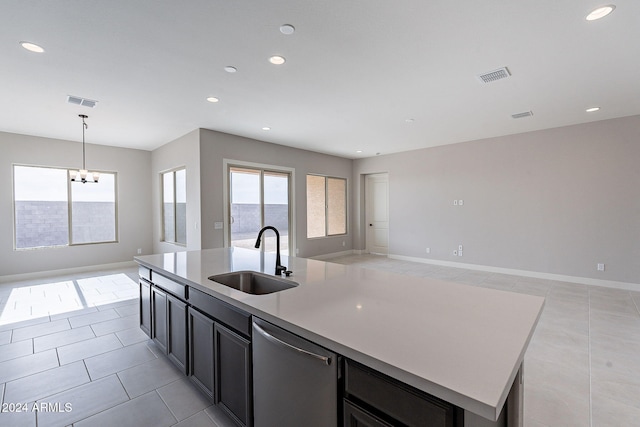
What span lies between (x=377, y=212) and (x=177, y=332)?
268 inches

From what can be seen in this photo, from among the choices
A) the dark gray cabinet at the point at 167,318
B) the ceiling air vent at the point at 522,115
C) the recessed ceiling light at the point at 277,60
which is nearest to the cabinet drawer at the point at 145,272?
the dark gray cabinet at the point at 167,318

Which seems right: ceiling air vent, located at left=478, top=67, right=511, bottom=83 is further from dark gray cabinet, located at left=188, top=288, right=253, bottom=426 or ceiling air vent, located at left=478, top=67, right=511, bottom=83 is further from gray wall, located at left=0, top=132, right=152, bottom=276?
gray wall, located at left=0, top=132, right=152, bottom=276

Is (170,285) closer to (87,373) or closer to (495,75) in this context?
(87,373)

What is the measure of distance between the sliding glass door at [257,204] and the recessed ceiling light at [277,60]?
314 cm

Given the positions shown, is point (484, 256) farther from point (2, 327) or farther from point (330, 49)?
point (2, 327)

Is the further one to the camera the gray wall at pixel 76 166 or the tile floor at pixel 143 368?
the gray wall at pixel 76 166

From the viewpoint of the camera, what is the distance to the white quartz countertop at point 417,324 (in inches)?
31.8

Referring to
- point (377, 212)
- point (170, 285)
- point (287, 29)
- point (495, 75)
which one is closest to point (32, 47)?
point (287, 29)

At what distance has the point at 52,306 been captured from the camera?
3988 millimetres

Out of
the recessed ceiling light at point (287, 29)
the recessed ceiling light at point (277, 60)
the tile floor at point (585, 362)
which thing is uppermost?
the recessed ceiling light at point (277, 60)

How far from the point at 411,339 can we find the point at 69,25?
3291 mm

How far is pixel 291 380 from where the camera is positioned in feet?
4.10

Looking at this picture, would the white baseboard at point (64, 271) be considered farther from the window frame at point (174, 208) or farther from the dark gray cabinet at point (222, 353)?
the dark gray cabinet at point (222, 353)

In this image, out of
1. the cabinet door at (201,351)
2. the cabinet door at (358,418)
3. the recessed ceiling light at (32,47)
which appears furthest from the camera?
the recessed ceiling light at (32,47)
